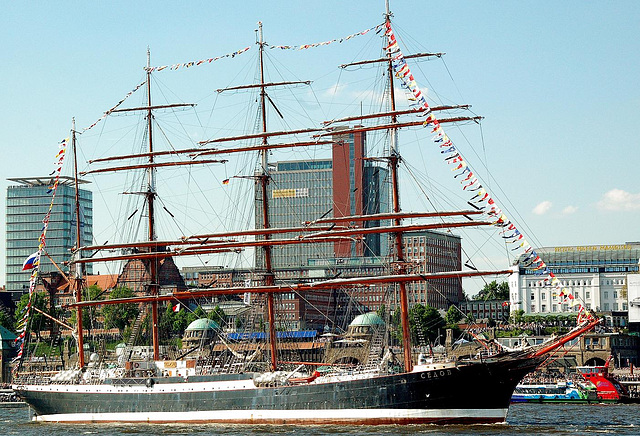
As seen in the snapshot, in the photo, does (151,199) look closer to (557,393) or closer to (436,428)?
(436,428)

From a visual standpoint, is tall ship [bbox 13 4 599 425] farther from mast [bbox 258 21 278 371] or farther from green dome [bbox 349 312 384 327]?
green dome [bbox 349 312 384 327]

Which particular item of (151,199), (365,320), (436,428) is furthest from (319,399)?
(365,320)

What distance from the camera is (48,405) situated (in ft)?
342

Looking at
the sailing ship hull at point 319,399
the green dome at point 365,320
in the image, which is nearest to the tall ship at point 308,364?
the sailing ship hull at point 319,399

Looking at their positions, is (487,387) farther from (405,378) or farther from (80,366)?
(80,366)

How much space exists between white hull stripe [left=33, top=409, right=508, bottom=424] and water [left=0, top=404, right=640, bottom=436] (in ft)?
3.33

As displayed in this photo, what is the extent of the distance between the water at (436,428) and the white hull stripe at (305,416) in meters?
1.01

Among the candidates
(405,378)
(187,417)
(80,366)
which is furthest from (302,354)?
(405,378)

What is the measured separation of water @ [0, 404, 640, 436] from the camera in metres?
78.3

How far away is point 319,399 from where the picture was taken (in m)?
86.7

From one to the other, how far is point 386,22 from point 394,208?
1527 cm

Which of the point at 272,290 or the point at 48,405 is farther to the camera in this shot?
the point at 48,405

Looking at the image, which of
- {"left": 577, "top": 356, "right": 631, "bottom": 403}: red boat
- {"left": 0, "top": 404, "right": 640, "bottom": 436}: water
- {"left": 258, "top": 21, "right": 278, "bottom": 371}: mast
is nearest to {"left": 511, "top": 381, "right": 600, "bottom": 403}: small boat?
{"left": 577, "top": 356, "right": 631, "bottom": 403}: red boat

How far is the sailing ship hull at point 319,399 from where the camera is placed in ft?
270
